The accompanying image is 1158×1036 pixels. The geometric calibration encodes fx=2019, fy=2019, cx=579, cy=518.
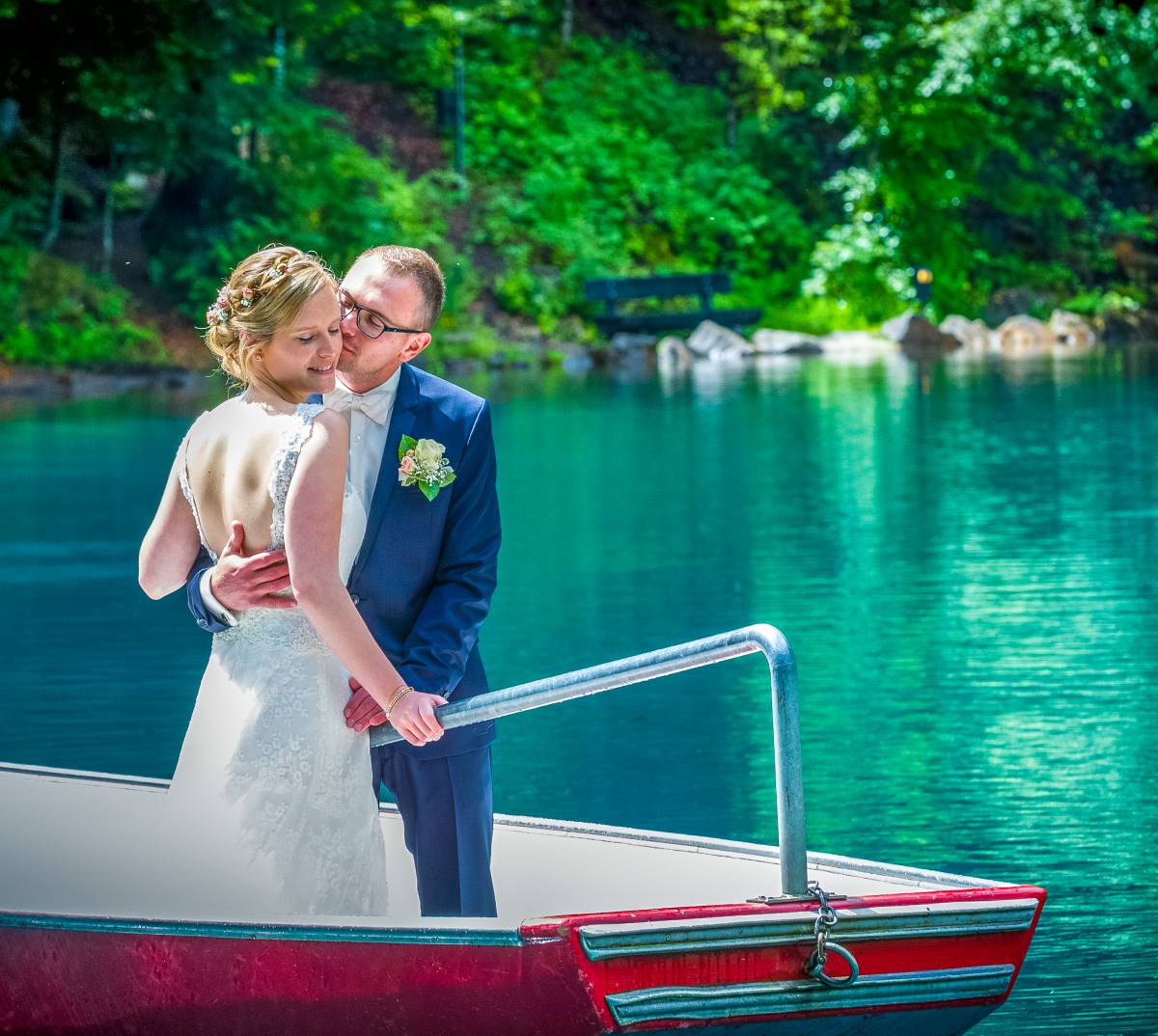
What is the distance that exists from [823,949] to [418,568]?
39.1 inches

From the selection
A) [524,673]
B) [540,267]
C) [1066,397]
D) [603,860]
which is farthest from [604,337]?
[603,860]

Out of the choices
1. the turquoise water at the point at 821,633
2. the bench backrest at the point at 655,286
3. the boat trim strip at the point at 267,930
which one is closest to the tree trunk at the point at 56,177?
Result: the bench backrest at the point at 655,286

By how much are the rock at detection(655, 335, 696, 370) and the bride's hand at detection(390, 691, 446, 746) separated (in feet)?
84.2

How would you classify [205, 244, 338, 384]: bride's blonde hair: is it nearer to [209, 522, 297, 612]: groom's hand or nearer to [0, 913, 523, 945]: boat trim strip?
[209, 522, 297, 612]: groom's hand

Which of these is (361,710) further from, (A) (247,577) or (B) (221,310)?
(B) (221,310)

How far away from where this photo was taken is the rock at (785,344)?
31172 mm

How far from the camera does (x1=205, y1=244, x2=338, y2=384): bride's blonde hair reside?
3.21 m

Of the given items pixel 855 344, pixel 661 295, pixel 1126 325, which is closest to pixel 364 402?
pixel 661 295

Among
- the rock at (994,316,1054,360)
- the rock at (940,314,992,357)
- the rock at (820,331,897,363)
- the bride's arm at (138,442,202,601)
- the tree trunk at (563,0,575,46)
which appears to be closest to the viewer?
the bride's arm at (138,442,202,601)

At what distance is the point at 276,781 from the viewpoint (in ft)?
11.4

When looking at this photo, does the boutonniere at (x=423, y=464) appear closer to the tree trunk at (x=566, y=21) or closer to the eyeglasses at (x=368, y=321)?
the eyeglasses at (x=368, y=321)

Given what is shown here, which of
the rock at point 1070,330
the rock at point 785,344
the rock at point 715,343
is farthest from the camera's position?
the rock at point 1070,330

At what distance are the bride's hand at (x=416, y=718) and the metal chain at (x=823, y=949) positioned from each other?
0.70 meters

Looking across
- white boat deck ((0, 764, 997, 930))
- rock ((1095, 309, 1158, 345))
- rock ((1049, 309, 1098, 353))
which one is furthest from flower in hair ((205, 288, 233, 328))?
rock ((1095, 309, 1158, 345))
